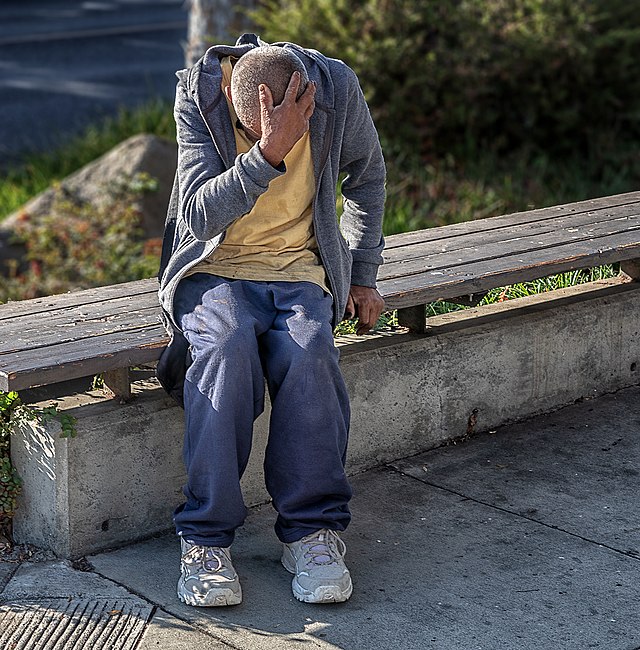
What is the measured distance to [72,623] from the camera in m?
2.97

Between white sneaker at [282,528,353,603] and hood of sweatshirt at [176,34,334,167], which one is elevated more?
hood of sweatshirt at [176,34,334,167]

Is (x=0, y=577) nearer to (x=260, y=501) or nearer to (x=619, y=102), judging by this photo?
(x=260, y=501)

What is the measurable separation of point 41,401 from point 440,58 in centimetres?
537

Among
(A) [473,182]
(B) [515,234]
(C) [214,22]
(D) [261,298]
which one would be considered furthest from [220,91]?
(C) [214,22]

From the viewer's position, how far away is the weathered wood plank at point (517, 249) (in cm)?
405

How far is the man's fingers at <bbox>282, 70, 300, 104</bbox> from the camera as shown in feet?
9.80

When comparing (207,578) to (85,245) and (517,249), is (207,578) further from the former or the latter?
(85,245)

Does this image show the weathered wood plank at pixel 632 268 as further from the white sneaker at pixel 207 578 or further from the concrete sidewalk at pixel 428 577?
the white sneaker at pixel 207 578

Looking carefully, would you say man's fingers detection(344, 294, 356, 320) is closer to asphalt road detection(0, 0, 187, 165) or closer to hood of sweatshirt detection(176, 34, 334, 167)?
hood of sweatshirt detection(176, 34, 334, 167)

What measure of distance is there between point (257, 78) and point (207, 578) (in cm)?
126

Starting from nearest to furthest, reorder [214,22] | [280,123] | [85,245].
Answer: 1. [280,123]
2. [85,245]
3. [214,22]

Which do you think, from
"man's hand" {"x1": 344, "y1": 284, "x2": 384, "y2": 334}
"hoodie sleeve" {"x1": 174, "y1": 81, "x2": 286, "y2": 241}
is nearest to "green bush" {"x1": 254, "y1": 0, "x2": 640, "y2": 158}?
"man's hand" {"x1": 344, "y1": 284, "x2": 384, "y2": 334}

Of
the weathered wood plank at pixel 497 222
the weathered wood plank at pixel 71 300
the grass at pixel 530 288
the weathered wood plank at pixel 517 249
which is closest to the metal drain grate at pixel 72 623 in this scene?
the weathered wood plank at pixel 71 300

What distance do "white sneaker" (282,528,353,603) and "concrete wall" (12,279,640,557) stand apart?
493 mm
